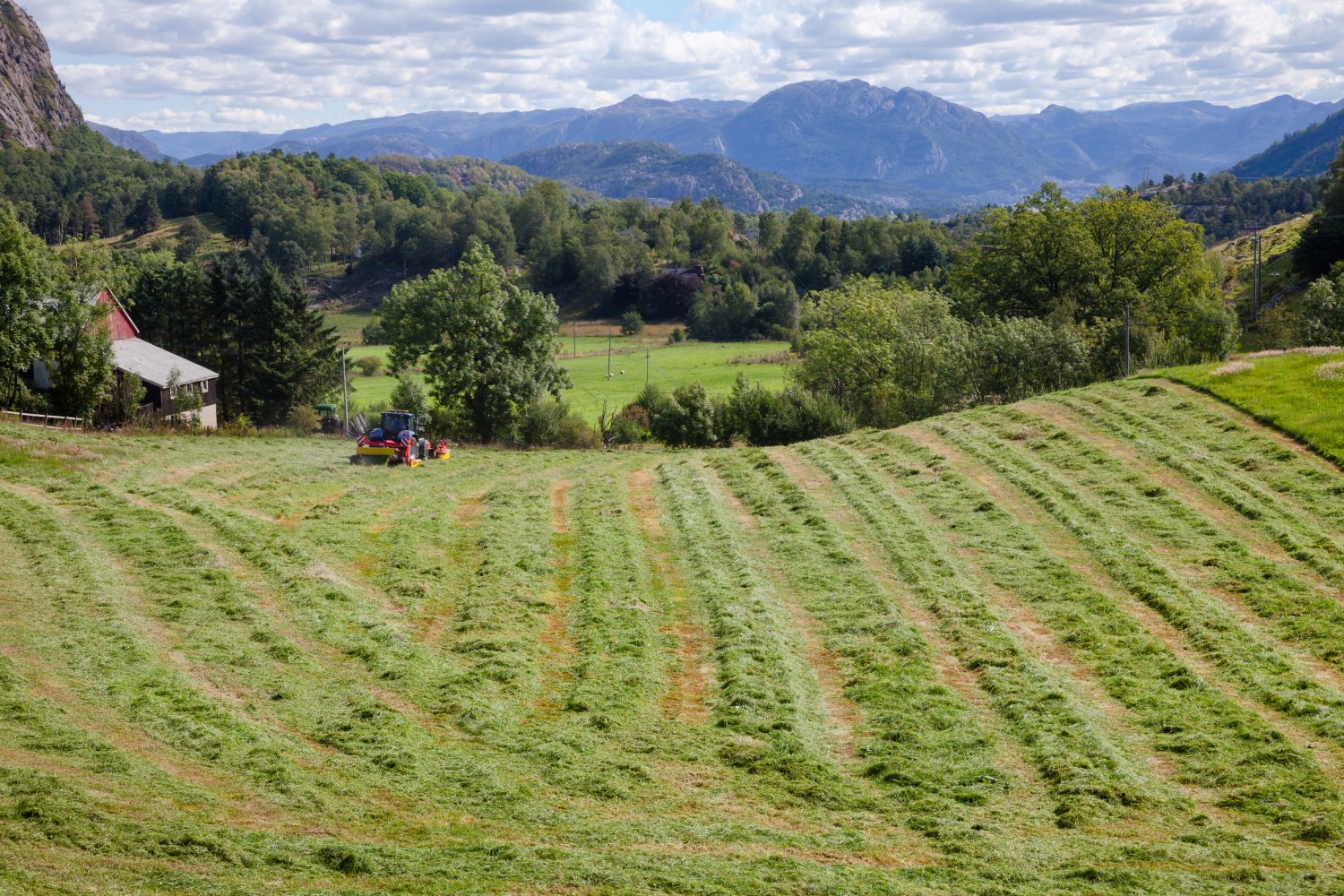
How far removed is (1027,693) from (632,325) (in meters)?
127

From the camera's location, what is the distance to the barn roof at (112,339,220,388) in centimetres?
5228

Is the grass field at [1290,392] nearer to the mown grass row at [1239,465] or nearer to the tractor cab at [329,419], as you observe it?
the mown grass row at [1239,465]

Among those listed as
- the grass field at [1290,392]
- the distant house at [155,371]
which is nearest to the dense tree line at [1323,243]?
the grass field at [1290,392]

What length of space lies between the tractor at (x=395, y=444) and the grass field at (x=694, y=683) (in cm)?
731

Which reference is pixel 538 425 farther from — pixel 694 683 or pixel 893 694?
pixel 893 694

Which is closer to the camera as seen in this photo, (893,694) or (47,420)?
(893,694)

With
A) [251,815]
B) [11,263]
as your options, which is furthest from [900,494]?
[11,263]

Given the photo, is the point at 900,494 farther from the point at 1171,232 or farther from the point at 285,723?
the point at 1171,232

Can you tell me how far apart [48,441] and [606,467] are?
17.9 m

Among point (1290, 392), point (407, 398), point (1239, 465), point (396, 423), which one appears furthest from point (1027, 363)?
point (407, 398)

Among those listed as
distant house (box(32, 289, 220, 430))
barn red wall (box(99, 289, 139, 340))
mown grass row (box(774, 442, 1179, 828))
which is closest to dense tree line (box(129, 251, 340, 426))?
distant house (box(32, 289, 220, 430))

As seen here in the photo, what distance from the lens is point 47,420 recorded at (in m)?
42.0

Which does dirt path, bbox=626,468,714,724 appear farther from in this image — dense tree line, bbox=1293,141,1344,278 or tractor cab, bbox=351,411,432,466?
dense tree line, bbox=1293,141,1344,278

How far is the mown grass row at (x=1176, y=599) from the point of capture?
15.1 metres
